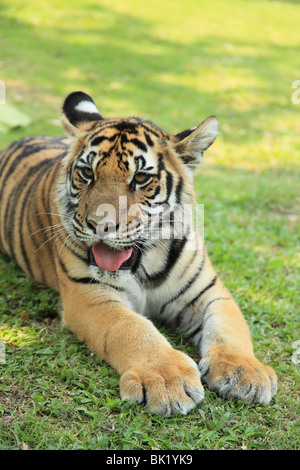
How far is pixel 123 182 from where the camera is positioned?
2.76 meters

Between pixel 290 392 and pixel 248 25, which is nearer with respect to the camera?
pixel 290 392

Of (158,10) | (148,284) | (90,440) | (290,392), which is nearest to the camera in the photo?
(90,440)

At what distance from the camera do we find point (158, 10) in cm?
1469

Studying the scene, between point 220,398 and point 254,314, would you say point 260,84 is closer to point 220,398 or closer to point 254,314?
point 254,314

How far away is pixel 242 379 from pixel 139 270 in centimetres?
89

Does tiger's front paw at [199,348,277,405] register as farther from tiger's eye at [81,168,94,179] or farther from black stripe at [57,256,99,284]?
tiger's eye at [81,168,94,179]

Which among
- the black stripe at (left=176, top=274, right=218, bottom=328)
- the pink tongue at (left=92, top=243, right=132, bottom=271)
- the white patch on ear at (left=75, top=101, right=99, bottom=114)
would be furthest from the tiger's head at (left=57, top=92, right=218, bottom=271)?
the black stripe at (left=176, top=274, right=218, bottom=328)

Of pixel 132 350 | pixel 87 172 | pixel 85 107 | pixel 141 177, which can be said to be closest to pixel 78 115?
pixel 85 107

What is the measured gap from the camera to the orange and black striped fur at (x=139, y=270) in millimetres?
2471

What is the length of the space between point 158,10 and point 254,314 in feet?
42.7

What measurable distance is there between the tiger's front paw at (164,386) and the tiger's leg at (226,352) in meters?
0.16

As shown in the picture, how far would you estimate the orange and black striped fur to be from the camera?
2.47 metres

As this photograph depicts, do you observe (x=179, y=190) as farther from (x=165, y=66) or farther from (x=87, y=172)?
(x=165, y=66)

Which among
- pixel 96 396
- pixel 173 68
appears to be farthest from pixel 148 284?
pixel 173 68
